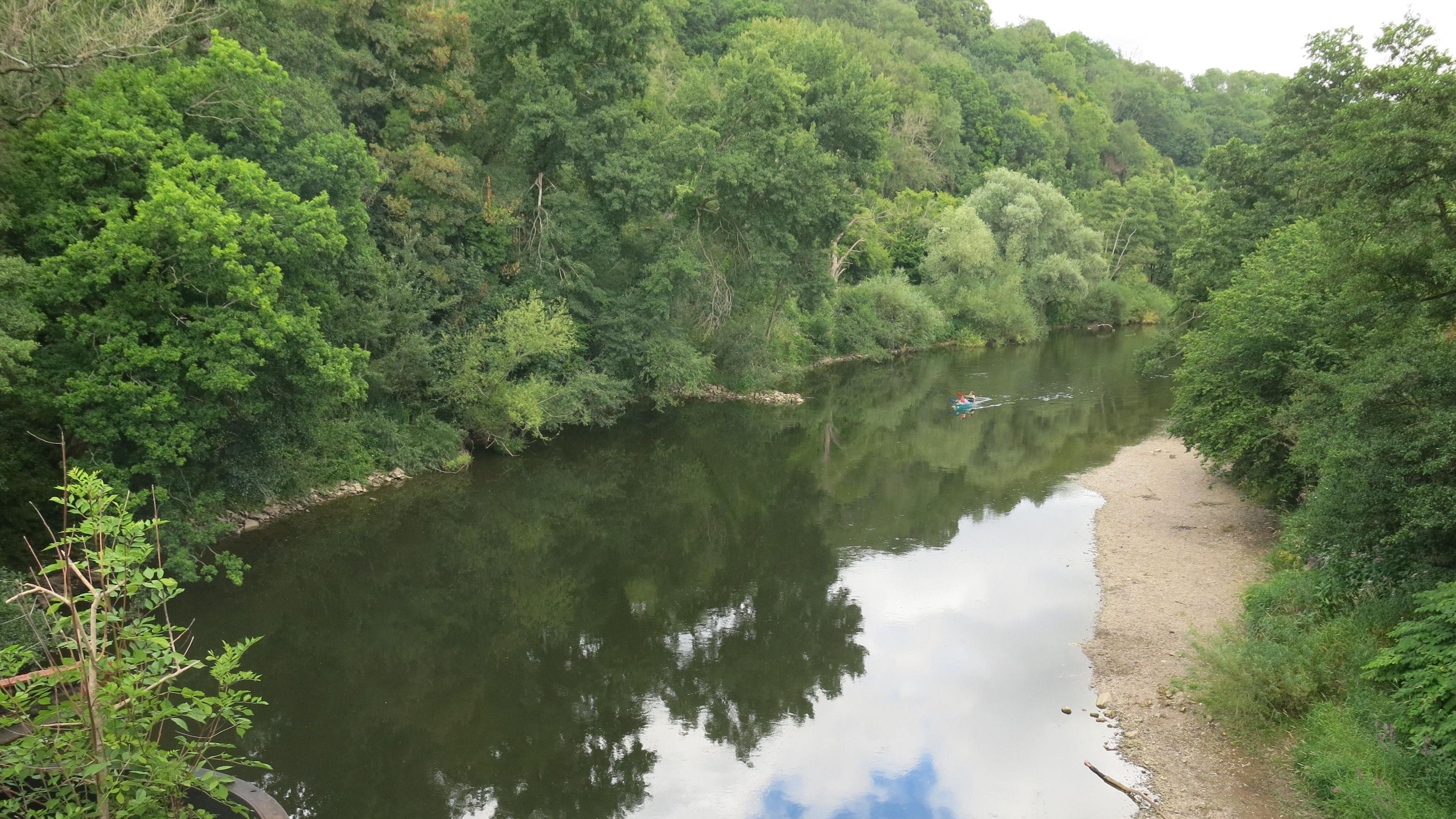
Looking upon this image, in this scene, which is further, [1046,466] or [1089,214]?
[1089,214]

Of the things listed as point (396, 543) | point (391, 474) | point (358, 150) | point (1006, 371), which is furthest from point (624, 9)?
point (1006, 371)

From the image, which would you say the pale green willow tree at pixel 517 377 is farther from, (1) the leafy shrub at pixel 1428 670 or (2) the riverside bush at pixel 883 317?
(1) the leafy shrub at pixel 1428 670

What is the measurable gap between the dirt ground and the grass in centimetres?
45

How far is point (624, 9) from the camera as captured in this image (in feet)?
98.2

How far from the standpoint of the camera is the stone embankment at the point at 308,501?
21344 millimetres

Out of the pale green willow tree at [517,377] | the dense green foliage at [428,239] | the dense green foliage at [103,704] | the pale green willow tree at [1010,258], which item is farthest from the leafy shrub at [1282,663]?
the pale green willow tree at [1010,258]

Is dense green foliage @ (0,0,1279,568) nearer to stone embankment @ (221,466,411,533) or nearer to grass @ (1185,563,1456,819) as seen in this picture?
stone embankment @ (221,466,411,533)

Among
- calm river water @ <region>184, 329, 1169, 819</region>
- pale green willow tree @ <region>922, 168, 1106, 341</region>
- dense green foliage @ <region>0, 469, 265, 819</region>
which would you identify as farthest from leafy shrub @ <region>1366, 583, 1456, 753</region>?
pale green willow tree @ <region>922, 168, 1106, 341</region>

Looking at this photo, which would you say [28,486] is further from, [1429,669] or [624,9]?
[624,9]

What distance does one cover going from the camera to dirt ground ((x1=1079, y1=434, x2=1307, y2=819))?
11.9 m

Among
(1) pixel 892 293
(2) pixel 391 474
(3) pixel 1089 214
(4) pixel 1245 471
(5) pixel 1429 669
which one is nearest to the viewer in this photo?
(5) pixel 1429 669

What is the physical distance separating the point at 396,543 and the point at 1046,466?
780 inches

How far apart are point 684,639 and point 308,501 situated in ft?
38.0

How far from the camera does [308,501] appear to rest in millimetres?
23188
